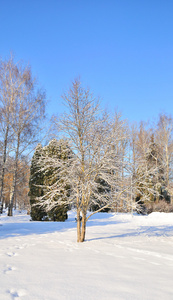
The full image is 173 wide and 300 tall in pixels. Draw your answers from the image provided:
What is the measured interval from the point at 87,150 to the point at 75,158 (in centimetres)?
46

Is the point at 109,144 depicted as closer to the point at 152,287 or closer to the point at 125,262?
the point at 125,262

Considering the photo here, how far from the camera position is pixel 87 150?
682 cm

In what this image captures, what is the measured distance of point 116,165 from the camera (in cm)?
682

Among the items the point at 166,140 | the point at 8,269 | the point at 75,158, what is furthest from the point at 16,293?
the point at 166,140

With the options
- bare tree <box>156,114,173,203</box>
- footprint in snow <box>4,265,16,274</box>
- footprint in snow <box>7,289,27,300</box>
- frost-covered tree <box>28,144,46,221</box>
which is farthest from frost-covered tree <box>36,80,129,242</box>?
bare tree <box>156,114,173,203</box>

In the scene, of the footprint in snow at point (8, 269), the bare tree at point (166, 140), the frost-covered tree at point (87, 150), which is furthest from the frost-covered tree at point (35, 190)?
the bare tree at point (166, 140)

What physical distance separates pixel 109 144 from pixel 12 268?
418 cm

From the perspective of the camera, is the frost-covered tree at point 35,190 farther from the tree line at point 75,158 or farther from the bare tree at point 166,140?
the bare tree at point 166,140

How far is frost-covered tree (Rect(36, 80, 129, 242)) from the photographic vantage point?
6.53m

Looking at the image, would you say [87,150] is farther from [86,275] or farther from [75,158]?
[86,275]

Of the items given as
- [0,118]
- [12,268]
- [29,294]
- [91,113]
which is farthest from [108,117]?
[0,118]

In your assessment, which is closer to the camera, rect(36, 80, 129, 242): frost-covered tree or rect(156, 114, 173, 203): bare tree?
rect(36, 80, 129, 242): frost-covered tree

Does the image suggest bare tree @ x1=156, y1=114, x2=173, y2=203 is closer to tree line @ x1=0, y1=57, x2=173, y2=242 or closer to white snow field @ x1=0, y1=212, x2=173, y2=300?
tree line @ x1=0, y1=57, x2=173, y2=242

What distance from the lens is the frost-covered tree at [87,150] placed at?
6527 millimetres
